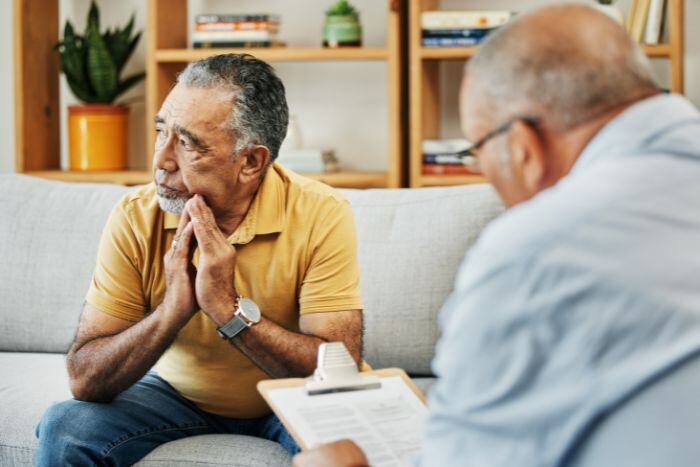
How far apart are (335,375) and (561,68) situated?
65cm

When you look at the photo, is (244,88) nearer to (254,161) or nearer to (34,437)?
(254,161)

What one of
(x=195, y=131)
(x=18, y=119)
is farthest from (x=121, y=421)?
(x=18, y=119)

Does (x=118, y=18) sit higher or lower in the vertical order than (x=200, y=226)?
higher

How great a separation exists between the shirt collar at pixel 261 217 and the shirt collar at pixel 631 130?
95cm

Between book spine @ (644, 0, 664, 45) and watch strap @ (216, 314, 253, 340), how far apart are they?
1.77m

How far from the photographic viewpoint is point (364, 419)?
1379 mm

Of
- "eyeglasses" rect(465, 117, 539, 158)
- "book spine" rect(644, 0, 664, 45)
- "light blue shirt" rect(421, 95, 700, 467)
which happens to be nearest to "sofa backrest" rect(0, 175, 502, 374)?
"book spine" rect(644, 0, 664, 45)

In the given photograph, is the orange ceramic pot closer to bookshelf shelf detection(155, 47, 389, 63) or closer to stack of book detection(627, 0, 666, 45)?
bookshelf shelf detection(155, 47, 389, 63)

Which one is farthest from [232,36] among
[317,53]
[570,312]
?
[570,312]

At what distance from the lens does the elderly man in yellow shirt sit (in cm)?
171

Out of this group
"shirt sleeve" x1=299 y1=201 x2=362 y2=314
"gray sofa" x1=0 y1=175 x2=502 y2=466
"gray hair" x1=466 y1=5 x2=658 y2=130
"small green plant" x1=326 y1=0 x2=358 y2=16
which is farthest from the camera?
"small green plant" x1=326 y1=0 x2=358 y2=16

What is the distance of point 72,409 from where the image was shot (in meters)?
1.73

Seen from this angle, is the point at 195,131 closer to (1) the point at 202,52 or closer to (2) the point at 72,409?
(2) the point at 72,409

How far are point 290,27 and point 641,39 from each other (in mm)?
1181
